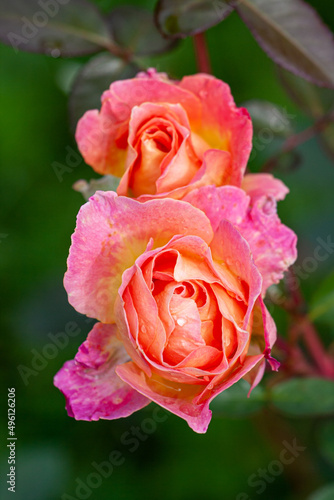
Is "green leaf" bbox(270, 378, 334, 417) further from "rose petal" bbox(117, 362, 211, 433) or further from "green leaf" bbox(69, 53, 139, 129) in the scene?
"green leaf" bbox(69, 53, 139, 129)

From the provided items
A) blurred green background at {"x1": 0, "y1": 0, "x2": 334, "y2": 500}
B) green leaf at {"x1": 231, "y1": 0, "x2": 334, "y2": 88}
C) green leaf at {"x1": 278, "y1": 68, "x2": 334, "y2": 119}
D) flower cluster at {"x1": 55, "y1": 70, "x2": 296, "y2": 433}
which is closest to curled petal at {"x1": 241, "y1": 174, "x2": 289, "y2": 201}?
flower cluster at {"x1": 55, "y1": 70, "x2": 296, "y2": 433}

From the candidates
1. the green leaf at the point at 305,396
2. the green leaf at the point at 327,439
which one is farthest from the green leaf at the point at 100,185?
the green leaf at the point at 327,439

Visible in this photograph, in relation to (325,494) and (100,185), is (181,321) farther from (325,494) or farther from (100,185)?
(325,494)

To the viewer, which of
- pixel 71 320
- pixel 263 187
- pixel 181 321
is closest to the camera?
pixel 181 321

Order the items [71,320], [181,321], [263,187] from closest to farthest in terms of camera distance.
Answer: [181,321], [263,187], [71,320]

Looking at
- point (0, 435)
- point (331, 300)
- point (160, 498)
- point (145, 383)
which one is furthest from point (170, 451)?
point (145, 383)

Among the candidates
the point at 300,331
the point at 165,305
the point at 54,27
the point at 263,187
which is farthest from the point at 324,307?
the point at 54,27
